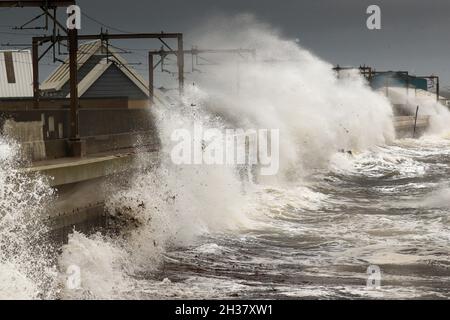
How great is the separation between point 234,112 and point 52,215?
69.5 ft

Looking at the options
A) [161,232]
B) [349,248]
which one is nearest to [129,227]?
[161,232]

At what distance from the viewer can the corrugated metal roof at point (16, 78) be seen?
41.0 meters

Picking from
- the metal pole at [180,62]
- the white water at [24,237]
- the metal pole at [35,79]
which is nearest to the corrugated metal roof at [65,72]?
the metal pole at [180,62]

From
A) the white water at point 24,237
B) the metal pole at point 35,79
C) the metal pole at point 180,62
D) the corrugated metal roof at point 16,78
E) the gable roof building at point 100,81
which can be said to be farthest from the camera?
the corrugated metal roof at point 16,78

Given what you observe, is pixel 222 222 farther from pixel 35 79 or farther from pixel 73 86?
pixel 35 79

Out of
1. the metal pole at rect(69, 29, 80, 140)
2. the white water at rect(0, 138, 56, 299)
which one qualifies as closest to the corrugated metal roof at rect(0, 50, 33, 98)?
the metal pole at rect(69, 29, 80, 140)

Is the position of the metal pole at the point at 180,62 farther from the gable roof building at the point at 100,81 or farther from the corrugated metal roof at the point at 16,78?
the corrugated metal roof at the point at 16,78

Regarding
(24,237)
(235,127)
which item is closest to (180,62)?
(235,127)

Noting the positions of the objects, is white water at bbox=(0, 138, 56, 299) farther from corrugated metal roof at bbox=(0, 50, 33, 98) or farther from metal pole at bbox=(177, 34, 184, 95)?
corrugated metal roof at bbox=(0, 50, 33, 98)

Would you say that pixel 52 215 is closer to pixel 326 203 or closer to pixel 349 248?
pixel 349 248

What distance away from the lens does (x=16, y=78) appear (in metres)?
41.4

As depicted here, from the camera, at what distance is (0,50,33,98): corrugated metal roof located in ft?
134
